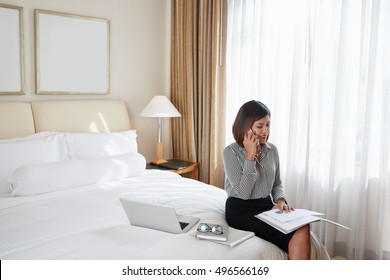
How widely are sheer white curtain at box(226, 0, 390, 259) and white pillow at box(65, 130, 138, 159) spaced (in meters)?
1.22

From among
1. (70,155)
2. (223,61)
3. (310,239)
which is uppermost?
(223,61)

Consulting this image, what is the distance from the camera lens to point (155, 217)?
1.96 meters

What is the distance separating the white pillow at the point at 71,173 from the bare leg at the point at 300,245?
147cm

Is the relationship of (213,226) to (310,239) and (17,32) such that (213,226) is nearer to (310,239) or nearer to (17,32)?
(310,239)

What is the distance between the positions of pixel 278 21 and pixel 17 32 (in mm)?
2104

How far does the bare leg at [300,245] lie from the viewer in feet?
6.37

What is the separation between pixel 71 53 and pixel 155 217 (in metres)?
2.15

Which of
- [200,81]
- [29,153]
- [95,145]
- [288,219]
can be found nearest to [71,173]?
[29,153]

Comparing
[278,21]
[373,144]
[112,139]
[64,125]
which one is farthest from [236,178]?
[64,125]

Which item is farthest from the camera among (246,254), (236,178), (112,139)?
(112,139)

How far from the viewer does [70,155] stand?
3086mm

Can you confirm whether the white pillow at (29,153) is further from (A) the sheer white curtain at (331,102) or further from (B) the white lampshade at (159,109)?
(A) the sheer white curtain at (331,102)

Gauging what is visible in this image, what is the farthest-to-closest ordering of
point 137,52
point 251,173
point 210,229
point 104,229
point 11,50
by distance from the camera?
point 137,52
point 11,50
point 251,173
point 104,229
point 210,229

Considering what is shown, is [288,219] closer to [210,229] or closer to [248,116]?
[210,229]
